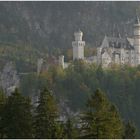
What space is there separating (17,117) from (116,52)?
279ft

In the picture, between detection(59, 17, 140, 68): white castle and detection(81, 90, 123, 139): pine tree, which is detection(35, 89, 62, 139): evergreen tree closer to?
detection(81, 90, 123, 139): pine tree

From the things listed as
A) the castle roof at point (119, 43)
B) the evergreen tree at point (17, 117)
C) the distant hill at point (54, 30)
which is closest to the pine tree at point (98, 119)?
the evergreen tree at point (17, 117)

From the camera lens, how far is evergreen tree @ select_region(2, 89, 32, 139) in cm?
3260

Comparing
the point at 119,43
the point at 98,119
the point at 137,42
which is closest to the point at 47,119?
the point at 98,119

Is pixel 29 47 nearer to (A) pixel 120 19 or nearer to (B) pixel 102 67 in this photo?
(A) pixel 120 19

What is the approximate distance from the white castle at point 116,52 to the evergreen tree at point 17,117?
81087 millimetres

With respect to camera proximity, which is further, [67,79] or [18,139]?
[67,79]

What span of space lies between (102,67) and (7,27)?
82543mm

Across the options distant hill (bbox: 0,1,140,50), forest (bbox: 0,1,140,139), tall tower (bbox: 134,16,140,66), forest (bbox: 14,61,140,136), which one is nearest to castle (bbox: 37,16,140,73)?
tall tower (bbox: 134,16,140,66)

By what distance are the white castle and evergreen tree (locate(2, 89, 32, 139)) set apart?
3192 inches

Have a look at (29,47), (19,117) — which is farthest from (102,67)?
(19,117)

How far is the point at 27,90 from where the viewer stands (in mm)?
105188

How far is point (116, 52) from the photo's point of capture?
117125mm

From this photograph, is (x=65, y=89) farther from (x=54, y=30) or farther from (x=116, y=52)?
(x=54, y=30)
